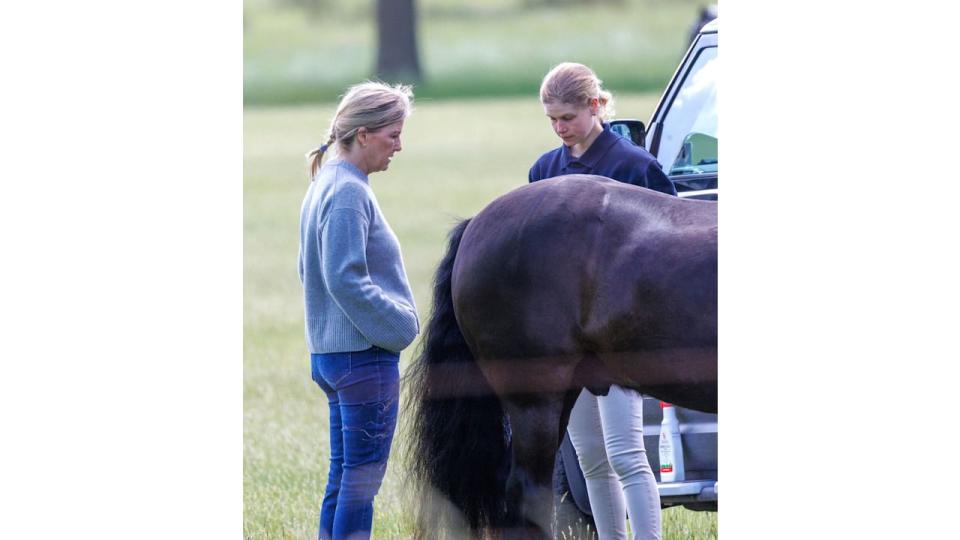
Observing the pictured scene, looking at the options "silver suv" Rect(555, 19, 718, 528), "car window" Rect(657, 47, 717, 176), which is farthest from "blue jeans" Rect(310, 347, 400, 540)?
"car window" Rect(657, 47, 717, 176)

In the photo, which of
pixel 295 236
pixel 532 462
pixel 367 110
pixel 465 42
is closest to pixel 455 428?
pixel 532 462

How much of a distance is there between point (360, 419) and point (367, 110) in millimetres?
756

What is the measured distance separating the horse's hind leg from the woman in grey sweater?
31cm

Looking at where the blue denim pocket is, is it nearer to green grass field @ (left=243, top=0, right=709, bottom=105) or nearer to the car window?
green grass field @ (left=243, top=0, right=709, bottom=105)

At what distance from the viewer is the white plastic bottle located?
11.9 ft

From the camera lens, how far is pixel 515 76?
3.48 meters

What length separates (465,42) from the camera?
337 centimetres

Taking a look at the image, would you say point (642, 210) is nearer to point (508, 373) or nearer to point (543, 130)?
point (508, 373)

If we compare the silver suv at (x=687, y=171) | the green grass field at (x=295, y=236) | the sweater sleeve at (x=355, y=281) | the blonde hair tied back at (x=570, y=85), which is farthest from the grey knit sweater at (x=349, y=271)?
the silver suv at (x=687, y=171)

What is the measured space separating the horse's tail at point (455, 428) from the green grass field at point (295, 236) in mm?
129

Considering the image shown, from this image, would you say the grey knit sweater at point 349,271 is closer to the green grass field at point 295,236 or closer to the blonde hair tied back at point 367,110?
the blonde hair tied back at point 367,110
